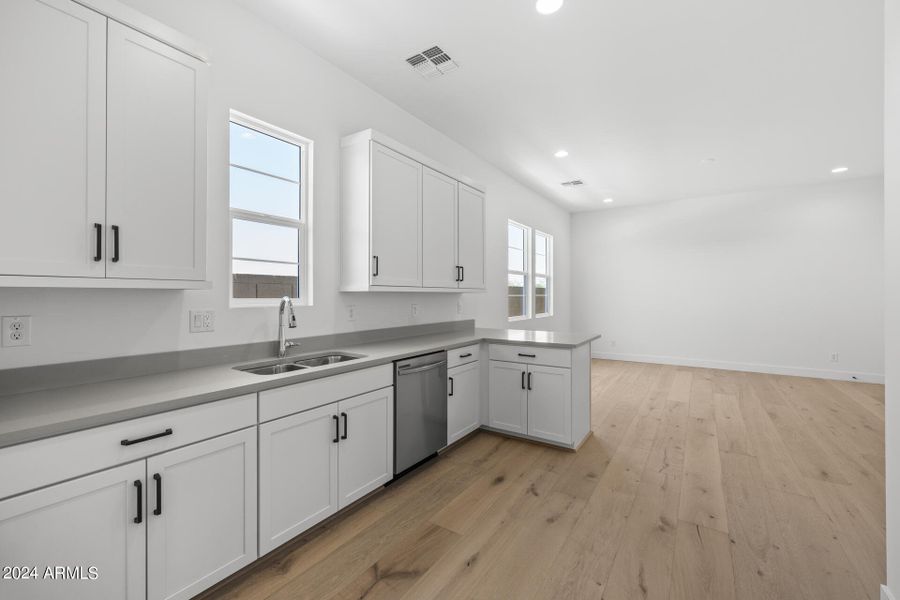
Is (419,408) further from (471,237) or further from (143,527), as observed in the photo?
(471,237)

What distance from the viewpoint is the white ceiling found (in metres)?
2.36

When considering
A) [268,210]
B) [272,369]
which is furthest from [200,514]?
[268,210]

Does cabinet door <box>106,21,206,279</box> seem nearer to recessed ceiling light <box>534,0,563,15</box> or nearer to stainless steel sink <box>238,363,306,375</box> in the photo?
stainless steel sink <box>238,363,306,375</box>

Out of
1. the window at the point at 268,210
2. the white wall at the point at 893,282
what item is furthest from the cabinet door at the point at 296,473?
the white wall at the point at 893,282

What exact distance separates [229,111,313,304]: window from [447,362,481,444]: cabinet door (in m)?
1.29

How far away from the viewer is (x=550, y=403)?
324 centimetres

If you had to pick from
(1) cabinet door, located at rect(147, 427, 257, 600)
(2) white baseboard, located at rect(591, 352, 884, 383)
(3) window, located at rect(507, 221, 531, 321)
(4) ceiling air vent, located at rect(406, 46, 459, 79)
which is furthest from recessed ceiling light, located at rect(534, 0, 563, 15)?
(2) white baseboard, located at rect(591, 352, 884, 383)

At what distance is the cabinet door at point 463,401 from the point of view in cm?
311

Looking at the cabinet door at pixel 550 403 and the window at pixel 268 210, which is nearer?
the window at pixel 268 210

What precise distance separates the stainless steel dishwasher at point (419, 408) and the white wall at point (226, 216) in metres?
0.64

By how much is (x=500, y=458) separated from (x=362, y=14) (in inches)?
124

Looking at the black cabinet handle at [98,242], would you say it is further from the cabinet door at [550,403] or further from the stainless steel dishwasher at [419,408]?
the cabinet door at [550,403]

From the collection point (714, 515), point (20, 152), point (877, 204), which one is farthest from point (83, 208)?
point (877, 204)

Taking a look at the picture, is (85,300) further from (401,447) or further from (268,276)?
(401,447)
